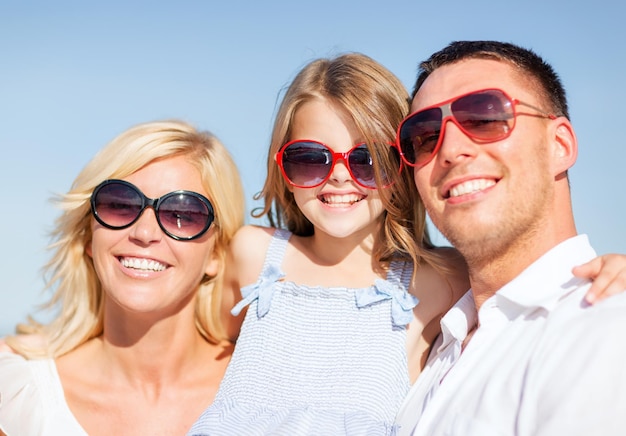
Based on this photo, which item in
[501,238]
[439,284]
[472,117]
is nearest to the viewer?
[501,238]

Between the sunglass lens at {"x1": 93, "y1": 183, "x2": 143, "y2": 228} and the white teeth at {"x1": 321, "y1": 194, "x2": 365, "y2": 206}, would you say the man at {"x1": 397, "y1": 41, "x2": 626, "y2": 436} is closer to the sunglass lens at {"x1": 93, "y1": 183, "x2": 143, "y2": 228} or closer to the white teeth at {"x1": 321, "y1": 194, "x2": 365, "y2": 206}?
the white teeth at {"x1": 321, "y1": 194, "x2": 365, "y2": 206}

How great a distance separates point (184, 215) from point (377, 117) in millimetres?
1457

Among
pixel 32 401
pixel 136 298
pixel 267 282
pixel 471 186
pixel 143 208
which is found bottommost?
pixel 32 401

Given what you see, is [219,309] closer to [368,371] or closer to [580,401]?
[368,371]

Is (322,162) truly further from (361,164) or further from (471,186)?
(471,186)

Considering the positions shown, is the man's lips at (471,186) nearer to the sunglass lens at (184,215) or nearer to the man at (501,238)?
the man at (501,238)

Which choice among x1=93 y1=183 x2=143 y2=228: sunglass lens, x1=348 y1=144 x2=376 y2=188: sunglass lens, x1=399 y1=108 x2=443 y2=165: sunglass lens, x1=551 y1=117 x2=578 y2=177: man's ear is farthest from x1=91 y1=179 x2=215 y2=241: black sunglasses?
x1=551 y1=117 x2=578 y2=177: man's ear

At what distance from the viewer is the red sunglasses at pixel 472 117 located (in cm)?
336

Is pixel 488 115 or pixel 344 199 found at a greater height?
pixel 488 115

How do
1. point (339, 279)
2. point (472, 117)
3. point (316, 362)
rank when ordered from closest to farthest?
point (472, 117)
point (316, 362)
point (339, 279)

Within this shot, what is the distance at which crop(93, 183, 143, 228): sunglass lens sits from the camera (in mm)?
4305

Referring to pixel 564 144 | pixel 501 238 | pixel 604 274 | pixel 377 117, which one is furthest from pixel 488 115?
pixel 604 274

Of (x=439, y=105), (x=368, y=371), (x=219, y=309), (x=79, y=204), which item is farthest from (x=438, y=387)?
(x=79, y=204)

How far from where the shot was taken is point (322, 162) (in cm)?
396
